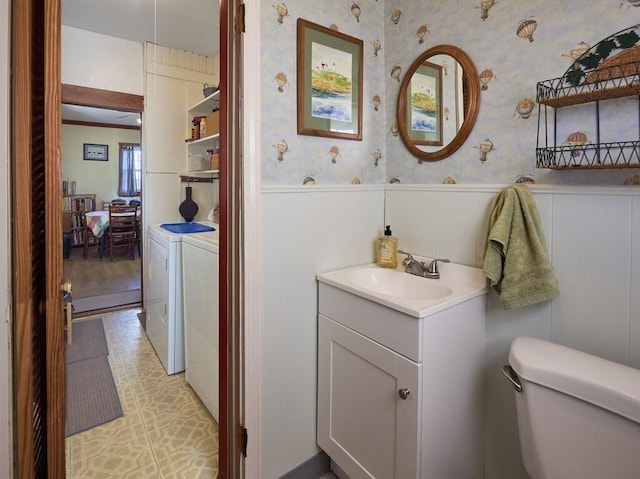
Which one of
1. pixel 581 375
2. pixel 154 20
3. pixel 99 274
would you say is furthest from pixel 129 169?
pixel 581 375

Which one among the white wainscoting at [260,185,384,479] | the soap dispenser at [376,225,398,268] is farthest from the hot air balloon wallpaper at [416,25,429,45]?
the soap dispenser at [376,225,398,268]

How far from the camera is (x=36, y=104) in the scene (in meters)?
0.88

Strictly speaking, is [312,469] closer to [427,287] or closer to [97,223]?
→ [427,287]

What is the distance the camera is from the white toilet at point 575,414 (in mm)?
840

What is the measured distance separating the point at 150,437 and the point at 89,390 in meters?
0.72

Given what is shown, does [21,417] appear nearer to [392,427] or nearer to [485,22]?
[392,427]

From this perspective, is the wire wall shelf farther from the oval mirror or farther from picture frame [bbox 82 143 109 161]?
picture frame [bbox 82 143 109 161]

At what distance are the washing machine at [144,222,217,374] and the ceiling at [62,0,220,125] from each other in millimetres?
1653

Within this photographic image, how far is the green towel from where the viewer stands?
1227mm

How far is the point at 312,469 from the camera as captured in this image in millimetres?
1623

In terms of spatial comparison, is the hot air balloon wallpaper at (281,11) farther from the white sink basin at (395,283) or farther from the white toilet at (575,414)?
the white toilet at (575,414)

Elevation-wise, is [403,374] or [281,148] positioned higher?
[281,148]

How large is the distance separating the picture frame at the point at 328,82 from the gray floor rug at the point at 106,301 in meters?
3.34

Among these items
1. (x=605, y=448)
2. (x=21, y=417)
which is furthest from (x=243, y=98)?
(x=605, y=448)
